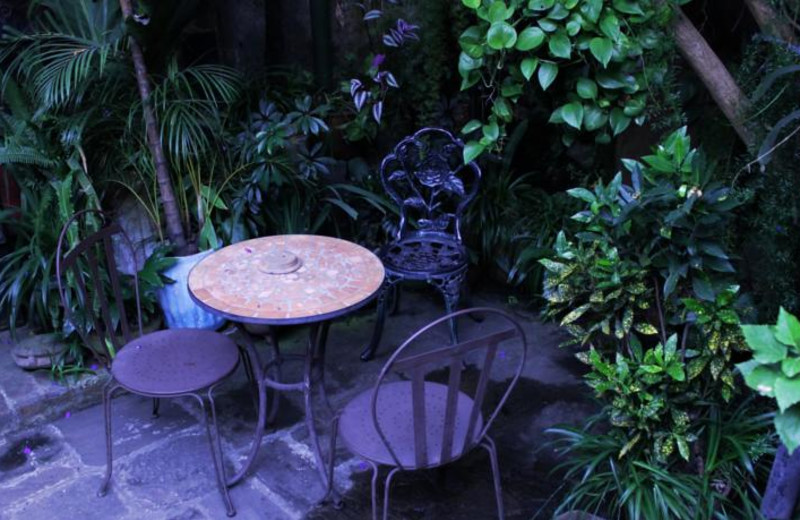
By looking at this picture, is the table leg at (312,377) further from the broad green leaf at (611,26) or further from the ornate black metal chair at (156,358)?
the broad green leaf at (611,26)

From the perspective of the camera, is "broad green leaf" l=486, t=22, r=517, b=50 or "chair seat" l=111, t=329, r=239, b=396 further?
"broad green leaf" l=486, t=22, r=517, b=50

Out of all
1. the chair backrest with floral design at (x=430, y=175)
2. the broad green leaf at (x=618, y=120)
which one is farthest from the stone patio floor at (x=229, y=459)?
the broad green leaf at (x=618, y=120)

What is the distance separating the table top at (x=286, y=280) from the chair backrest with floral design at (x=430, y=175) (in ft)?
2.72

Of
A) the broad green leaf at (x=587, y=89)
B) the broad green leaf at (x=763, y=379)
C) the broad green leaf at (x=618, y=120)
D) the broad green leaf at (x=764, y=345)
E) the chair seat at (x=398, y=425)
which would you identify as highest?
the broad green leaf at (x=587, y=89)

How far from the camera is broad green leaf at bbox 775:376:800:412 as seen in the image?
122cm

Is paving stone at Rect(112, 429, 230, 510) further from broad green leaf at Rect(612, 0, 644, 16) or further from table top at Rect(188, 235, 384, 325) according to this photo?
broad green leaf at Rect(612, 0, 644, 16)

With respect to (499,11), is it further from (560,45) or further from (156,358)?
(156,358)

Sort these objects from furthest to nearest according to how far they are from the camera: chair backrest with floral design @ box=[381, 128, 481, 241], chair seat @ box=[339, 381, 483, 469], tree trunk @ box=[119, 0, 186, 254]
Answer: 1. chair backrest with floral design @ box=[381, 128, 481, 241]
2. tree trunk @ box=[119, 0, 186, 254]
3. chair seat @ box=[339, 381, 483, 469]

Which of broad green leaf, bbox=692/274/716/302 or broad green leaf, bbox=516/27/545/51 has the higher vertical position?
broad green leaf, bbox=516/27/545/51

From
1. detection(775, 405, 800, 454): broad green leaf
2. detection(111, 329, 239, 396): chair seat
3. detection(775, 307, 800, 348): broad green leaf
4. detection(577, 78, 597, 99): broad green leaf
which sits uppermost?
detection(577, 78, 597, 99): broad green leaf

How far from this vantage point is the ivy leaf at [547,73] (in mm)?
2512

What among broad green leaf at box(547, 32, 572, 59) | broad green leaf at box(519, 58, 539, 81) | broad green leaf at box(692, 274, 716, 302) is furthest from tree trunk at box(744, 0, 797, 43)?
broad green leaf at box(692, 274, 716, 302)

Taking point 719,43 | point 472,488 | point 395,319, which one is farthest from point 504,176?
point 472,488

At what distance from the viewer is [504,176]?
3883mm
